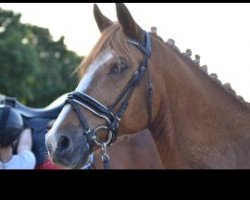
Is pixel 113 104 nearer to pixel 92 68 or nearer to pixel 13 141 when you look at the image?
pixel 92 68

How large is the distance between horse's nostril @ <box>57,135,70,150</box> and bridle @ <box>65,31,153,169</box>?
120 mm

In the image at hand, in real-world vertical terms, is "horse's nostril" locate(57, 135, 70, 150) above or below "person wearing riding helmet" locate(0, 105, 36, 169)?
above

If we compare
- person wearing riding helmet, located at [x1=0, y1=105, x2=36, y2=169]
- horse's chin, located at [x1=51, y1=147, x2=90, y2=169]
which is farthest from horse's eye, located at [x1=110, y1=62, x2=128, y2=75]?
person wearing riding helmet, located at [x1=0, y1=105, x2=36, y2=169]

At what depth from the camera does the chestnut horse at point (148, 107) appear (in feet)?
11.1

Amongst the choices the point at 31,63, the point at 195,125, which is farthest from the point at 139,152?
the point at 31,63

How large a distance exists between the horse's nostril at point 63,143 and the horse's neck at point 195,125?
0.65 m

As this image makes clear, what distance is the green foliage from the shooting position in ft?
115

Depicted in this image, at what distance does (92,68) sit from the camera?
342 centimetres

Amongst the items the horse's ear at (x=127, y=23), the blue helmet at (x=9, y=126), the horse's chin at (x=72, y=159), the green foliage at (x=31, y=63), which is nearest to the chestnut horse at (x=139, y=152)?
the blue helmet at (x=9, y=126)

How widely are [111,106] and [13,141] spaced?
2236 millimetres

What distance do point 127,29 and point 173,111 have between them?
633 millimetres

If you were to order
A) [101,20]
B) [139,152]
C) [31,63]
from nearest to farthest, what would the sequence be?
[101,20]
[139,152]
[31,63]

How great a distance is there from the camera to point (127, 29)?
3611mm

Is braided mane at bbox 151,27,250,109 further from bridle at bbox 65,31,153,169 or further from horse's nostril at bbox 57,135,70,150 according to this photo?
horse's nostril at bbox 57,135,70,150
